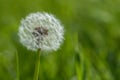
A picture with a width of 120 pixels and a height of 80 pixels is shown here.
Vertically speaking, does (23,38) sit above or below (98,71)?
below

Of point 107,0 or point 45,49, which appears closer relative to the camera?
point 45,49

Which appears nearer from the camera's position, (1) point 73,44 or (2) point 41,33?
(2) point 41,33

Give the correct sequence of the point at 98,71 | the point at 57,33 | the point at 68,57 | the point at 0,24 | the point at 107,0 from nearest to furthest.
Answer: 1. the point at 57,33
2. the point at 98,71
3. the point at 68,57
4. the point at 0,24
5. the point at 107,0

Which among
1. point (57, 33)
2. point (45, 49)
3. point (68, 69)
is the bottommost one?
point (45, 49)

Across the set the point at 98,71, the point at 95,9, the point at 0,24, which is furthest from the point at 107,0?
the point at 98,71

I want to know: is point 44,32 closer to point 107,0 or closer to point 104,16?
point 104,16
